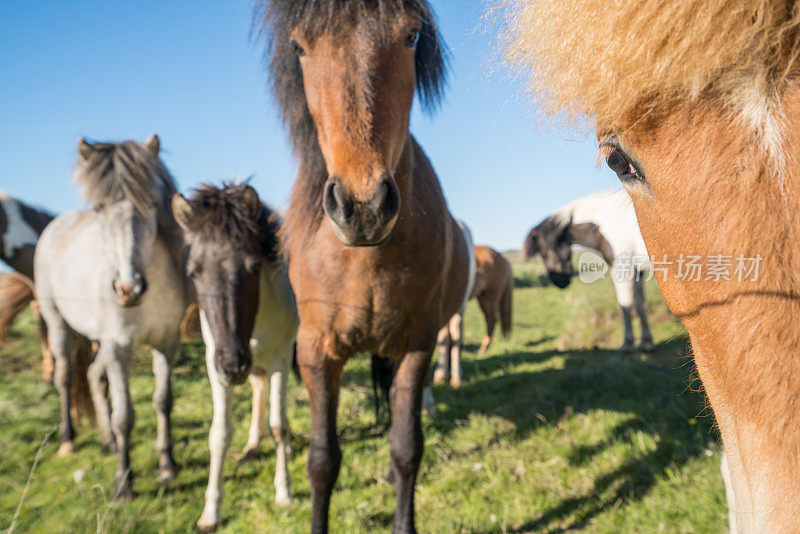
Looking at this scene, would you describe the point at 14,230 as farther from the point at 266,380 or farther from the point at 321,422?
the point at 321,422

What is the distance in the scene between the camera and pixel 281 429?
3.41 metres

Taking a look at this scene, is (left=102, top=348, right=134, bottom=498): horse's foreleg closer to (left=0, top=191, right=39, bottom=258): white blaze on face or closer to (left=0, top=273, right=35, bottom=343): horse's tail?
(left=0, top=191, right=39, bottom=258): white blaze on face

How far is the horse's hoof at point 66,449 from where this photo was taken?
4045 millimetres

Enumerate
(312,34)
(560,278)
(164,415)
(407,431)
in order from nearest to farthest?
(312,34)
(407,431)
(164,415)
(560,278)

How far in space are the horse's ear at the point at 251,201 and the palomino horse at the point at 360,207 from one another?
875 millimetres

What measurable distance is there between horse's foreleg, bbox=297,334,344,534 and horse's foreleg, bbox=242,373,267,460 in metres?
1.65

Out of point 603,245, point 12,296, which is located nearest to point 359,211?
point 12,296

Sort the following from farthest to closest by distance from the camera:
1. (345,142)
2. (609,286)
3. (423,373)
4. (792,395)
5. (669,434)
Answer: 1. (609,286)
2. (669,434)
3. (423,373)
4. (345,142)
5. (792,395)

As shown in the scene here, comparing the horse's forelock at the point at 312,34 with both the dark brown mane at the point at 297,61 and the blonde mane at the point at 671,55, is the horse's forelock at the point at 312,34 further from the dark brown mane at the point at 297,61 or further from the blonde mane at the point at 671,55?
the blonde mane at the point at 671,55

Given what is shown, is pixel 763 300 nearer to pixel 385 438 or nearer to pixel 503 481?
pixel 503 481

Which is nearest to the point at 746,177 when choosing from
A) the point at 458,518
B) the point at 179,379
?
the point at 458,518

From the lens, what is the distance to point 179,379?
629 cm

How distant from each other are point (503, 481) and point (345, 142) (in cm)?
270

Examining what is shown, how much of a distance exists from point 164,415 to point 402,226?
9.80 ft
